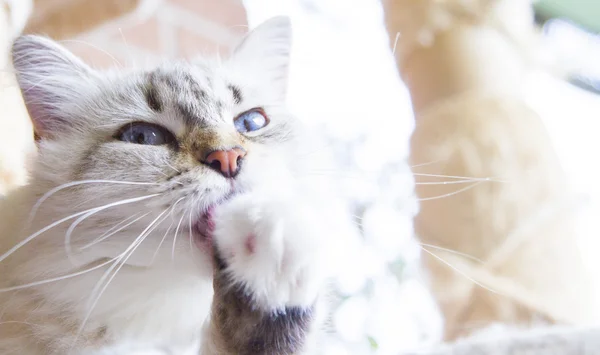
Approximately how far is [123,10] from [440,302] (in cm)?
123

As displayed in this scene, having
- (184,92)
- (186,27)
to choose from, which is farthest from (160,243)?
(186,27)

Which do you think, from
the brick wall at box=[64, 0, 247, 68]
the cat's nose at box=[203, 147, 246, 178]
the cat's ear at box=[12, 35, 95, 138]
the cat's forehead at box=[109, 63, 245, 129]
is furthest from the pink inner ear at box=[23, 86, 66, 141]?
the brick wall at box=[64, 0, 247, 68]

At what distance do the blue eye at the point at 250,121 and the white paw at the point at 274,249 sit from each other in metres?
0.34

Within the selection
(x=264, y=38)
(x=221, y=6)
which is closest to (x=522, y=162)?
(x=264, y=38)

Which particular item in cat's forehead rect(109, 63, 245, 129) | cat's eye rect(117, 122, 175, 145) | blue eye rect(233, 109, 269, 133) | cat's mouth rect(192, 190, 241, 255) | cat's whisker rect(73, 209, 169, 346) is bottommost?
cat's whisker rect(73, 209, 169, 346)

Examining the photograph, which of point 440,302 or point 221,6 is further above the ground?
point 221,6

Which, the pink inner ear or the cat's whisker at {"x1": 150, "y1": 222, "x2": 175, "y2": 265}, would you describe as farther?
the pink inner ear

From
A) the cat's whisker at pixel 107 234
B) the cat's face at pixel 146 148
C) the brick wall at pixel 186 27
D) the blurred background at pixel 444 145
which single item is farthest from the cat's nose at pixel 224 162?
the brick wall at pixel 186 27

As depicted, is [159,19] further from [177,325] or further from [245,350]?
[245,350]

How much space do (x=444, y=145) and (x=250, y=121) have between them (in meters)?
0.55

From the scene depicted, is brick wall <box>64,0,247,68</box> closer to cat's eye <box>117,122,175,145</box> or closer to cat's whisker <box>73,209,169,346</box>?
cat's eye <box>117,122,175,145</box>

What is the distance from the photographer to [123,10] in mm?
1406

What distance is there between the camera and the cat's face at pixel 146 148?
23.4 inches

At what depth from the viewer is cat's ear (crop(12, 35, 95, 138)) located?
32.0 inches
